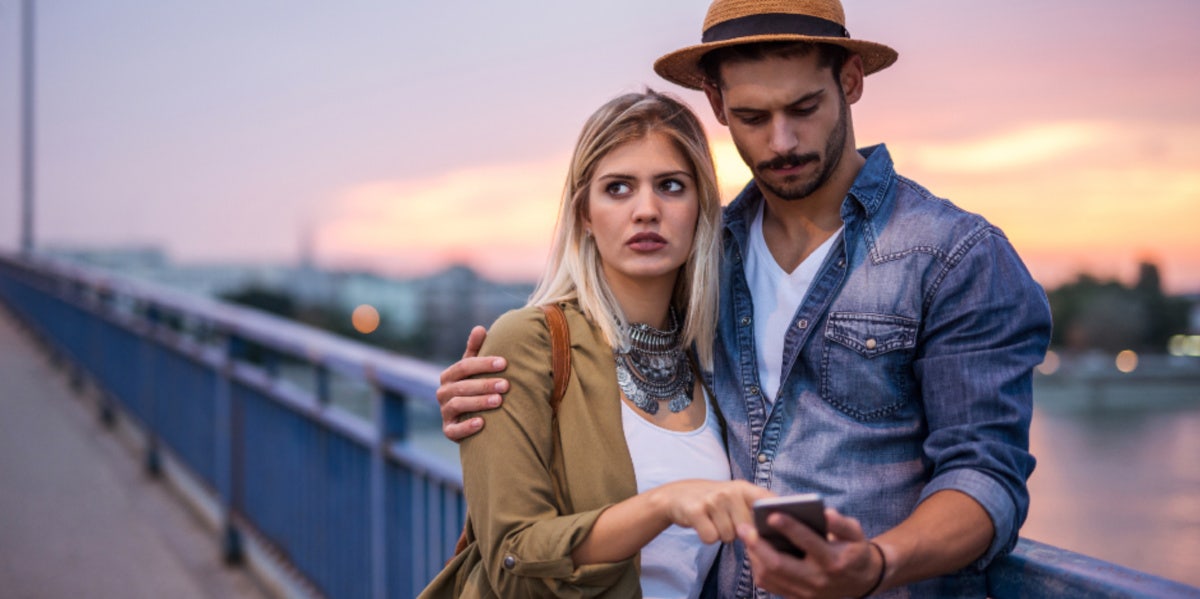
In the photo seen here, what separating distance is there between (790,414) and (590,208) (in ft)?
2.03

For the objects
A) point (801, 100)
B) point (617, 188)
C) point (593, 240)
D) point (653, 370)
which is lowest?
point (653, 370)

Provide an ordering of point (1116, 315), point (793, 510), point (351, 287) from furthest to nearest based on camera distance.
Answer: point (351, 287) → point (1116, 315) → point (793, 510)

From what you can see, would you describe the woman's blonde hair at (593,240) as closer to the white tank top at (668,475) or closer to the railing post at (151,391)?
the white tank top at (668,475)

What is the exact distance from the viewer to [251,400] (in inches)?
211

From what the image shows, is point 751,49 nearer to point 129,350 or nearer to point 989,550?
point 989,550

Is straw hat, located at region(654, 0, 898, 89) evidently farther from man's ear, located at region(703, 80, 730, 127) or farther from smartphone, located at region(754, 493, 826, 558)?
smartphone, located at region(754, 493, 826, 558)

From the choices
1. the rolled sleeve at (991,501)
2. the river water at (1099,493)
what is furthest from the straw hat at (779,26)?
the river water at (1099,493)

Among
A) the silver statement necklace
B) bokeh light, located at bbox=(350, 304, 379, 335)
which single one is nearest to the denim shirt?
the silver statement necklace

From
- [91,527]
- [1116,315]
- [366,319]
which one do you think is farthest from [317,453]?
[1116,315]

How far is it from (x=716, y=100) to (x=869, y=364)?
0.76m

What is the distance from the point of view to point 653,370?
2355 mm

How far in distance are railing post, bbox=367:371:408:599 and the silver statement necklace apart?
141 cm

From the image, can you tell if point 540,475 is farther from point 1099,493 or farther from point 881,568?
point 1099,493

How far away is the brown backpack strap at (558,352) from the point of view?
2.18 meters
